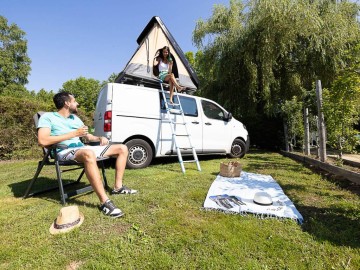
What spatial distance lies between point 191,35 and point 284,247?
1070cm

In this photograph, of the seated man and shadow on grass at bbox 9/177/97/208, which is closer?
the seated man

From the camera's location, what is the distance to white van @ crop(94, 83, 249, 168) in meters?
4.60

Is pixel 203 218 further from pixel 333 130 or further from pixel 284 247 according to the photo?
pixel 333 130

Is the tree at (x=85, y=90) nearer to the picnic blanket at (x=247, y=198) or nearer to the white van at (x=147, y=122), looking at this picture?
the white van at (x=147, y=122)

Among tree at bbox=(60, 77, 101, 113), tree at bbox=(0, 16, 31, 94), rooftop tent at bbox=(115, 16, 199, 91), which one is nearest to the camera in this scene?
rooftop tent at bbox=(115, 16, 199, 91)

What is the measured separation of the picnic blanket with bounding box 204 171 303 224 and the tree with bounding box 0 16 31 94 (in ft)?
89.7

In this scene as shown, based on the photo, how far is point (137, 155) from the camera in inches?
191

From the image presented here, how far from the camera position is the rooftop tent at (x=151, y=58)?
20.1ft

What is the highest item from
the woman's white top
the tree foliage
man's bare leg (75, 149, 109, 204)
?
the tree foliage

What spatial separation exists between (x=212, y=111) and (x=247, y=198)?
11.8ft

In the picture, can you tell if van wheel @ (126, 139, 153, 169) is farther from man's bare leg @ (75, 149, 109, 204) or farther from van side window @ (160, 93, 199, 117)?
man's bare leg @ (75, 149, 109, 204)

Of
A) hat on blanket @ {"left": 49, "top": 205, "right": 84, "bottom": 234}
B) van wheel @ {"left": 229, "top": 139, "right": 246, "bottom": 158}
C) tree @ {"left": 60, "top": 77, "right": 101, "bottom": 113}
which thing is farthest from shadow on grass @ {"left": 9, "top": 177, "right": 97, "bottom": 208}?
tree @ {"left": 60, "top": 77, "right": 101, "bottom": 113}

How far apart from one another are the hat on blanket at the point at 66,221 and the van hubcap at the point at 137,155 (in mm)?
2667

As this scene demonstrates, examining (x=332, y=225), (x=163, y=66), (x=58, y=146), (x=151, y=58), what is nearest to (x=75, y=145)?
(x=58, y=146)
